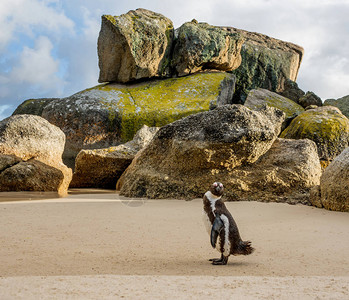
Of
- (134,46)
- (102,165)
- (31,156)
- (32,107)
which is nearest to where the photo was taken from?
(31,156)

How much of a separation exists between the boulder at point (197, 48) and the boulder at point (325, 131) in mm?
6360

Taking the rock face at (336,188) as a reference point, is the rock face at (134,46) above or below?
above

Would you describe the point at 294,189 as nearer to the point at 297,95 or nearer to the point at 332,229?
the point at 332,229

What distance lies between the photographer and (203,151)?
22.8 ft

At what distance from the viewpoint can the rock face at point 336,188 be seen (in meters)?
5.70

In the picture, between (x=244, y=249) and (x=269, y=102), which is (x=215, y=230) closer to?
(x=244, y=249)

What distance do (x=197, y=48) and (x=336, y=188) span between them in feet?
40.8

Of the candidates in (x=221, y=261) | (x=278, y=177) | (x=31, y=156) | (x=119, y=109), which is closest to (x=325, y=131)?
(x=278, y=177)

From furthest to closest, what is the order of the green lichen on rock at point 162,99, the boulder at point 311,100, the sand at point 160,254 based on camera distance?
the boulder at point 311,100 < the green lichen on rock at point 162,99 < the sand at point 160,254

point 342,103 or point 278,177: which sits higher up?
point 342,103

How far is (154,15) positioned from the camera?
57.7ft

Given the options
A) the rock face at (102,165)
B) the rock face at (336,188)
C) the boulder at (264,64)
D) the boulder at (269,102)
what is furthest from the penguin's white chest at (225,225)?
the boulder at (264,64)

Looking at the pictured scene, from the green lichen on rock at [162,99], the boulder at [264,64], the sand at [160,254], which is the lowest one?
the sand at [160,254]

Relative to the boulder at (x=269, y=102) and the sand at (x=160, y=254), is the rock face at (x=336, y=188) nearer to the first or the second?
the sand at (x=160, y=254)
